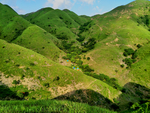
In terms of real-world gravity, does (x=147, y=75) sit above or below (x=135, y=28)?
below

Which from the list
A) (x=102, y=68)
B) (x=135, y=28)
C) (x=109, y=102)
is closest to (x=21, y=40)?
(x=102, y=68)

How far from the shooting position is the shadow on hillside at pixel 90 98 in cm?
3338

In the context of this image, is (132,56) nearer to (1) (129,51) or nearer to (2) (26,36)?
(1) (129,51)

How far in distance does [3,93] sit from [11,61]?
1762 cm

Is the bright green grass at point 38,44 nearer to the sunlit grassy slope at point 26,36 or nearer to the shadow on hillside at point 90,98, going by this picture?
the sunlit grassy slope at point 26,36

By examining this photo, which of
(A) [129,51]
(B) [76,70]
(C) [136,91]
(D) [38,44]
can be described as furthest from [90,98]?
(D) [38,44]

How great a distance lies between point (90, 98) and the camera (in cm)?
3488

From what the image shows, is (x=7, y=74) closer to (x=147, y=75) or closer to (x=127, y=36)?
(x=147, y=75)

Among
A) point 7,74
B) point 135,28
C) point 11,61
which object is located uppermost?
point 135,28

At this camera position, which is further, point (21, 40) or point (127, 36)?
point (127, 36)

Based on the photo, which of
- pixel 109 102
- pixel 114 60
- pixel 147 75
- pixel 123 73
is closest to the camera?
pixel 109 102

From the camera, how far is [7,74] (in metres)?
33.8

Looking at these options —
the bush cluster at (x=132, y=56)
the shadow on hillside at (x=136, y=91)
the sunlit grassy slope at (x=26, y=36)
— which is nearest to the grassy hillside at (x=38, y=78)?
the shadow on hillside at (x=136, y=91)

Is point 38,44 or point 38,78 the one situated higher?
point 38,44
